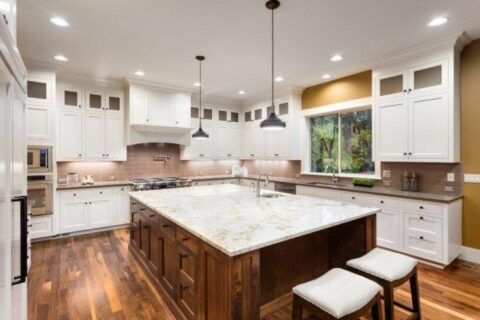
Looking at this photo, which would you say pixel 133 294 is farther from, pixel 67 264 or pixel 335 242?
pixel 335 242

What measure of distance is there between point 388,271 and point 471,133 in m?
2.69

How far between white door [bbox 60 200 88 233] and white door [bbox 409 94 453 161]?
5.36m

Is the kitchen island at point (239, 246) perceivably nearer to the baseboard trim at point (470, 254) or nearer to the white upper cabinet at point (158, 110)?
the baseboard trim at point (470, 254)

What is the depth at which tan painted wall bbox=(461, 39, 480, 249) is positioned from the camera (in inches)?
125

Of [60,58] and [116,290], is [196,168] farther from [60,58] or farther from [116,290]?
[116,290]

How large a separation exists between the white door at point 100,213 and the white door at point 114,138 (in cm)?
88

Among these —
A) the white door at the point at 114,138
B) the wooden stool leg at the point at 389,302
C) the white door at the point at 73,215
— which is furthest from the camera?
the white door at the point at 114,138

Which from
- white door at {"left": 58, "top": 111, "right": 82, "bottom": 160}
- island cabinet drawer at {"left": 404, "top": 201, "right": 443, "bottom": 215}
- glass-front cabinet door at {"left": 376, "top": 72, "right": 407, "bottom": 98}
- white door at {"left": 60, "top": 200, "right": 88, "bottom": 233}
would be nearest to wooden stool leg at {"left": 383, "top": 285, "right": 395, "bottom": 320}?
island cabinet drawer at {"left": 404, "top": 201, "right": 443, "bottom": 215}

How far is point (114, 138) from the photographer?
16.1 ft

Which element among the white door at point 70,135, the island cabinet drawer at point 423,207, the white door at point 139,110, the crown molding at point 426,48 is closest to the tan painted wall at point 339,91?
the crown molding at point 426,48

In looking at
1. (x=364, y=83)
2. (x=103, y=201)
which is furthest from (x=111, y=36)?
(x=364, y=83)

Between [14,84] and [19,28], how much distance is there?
8.04ft

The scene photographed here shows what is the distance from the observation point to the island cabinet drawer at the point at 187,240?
70.9 inches

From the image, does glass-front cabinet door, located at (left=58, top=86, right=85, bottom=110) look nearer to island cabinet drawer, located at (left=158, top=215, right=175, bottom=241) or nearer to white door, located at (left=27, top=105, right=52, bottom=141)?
white door, located at (left=27, top=105, right=52, bottom=141)
